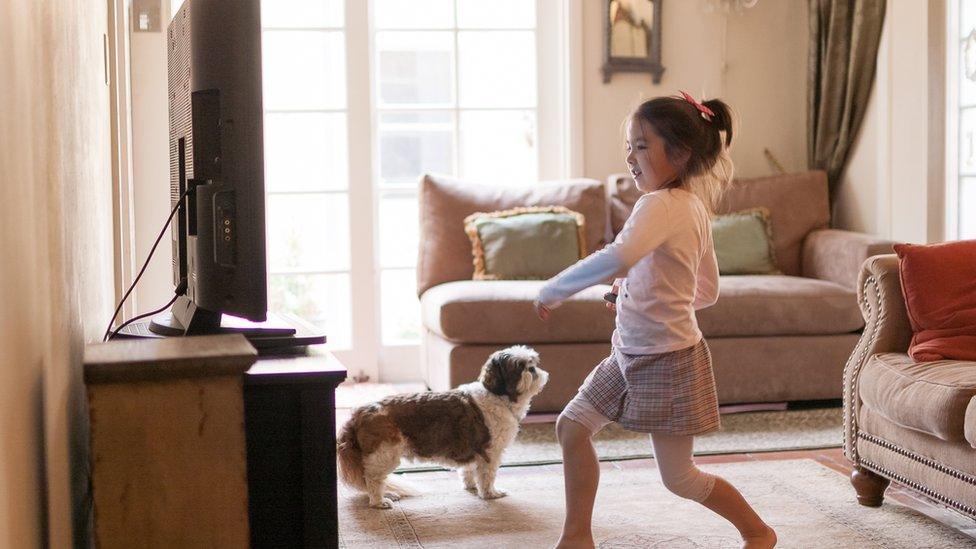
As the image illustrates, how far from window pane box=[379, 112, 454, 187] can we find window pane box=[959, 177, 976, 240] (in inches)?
84.6

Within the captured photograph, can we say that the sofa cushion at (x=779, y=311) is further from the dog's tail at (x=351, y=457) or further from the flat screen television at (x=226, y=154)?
the flat screen television at (x=226, y=154)

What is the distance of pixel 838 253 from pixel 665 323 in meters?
2.41

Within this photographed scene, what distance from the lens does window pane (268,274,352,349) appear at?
15.9 ft

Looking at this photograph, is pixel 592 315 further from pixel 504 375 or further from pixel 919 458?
pixel 919 458

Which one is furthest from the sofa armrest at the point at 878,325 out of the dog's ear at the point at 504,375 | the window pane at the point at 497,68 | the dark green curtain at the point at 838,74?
the window pane at the point at 497,68

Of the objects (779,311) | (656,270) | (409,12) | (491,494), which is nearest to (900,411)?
(656,270)

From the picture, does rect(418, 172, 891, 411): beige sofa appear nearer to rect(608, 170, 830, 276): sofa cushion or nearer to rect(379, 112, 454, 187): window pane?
rect(608, 170, 830, 276): sofa cushion

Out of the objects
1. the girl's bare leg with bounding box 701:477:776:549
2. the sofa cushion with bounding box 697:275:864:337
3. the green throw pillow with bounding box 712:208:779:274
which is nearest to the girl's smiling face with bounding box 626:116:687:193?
the girl's bare leg with bounding box 701:477:776:549

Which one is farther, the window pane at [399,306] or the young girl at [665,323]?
the window pane at [399,306]

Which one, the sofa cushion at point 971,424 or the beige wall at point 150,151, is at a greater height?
the beige wall at point 150,151

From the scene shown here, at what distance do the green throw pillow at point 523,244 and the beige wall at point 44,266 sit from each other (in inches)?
85.9

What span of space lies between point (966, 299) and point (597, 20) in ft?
8.63

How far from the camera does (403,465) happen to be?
3.44 m

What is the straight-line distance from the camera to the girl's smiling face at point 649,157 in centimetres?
228
